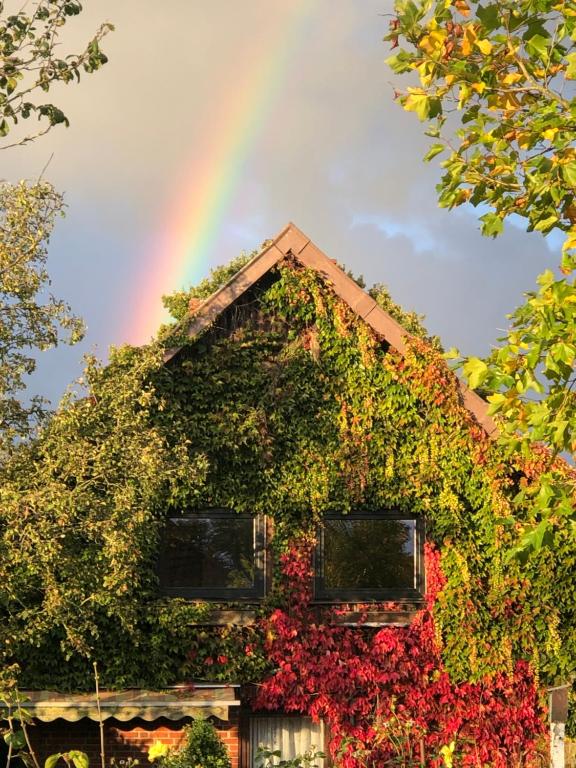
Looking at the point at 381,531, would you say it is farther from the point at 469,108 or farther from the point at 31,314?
the point at 469,108

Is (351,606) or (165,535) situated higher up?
(165,535)

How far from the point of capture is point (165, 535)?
15578mm

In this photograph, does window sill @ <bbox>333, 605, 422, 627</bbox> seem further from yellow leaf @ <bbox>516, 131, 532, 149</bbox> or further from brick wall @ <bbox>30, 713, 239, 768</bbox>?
yellow leaf @ <bbox>516, 131, 532, 149</bbox>

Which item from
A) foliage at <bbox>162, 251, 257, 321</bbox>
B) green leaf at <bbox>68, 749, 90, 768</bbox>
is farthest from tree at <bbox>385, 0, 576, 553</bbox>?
foliage at <bbox>162, 251, 257, 321</bbox>

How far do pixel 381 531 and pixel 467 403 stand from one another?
8.16ft

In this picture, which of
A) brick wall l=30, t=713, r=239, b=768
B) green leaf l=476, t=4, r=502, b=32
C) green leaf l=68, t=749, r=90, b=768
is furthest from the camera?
brick wall l=30, t=713, r=239, b=768

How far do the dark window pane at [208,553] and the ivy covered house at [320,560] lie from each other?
0.02 meters

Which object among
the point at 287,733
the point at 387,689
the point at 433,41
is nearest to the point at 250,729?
the point at 287,733

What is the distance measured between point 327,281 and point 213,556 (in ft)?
15.7

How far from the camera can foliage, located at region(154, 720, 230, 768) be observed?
1259cm

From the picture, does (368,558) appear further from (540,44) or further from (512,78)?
(540,44)

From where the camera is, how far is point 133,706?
13773 millimetres

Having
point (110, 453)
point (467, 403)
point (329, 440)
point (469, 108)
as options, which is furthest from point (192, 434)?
point (469, 108)

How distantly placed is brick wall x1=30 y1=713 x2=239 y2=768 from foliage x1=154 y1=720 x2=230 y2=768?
1.63 meters
